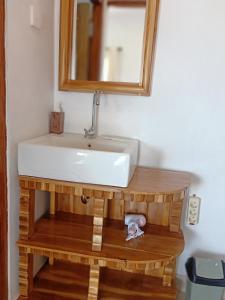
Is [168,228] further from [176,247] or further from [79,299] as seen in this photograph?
[79,299]

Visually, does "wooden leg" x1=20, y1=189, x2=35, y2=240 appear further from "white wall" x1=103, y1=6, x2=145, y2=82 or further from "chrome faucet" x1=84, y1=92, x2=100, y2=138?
"white wall" x1=103, y1=6, x2=145, y2=82

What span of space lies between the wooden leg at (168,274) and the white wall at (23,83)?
771 mm

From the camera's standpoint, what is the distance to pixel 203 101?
4.95 ft

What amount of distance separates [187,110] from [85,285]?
1.08m

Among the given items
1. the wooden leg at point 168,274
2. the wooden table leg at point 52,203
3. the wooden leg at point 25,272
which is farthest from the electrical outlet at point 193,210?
the wooden leg at point 25,272

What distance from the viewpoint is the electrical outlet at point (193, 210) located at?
1.60m

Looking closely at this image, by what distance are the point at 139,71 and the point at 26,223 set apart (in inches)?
37.1

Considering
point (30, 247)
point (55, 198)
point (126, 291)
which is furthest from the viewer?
point (55, 198)

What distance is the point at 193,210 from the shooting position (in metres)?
1.62

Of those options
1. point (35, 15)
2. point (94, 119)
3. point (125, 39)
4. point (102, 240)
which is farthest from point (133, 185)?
point (35, 15)

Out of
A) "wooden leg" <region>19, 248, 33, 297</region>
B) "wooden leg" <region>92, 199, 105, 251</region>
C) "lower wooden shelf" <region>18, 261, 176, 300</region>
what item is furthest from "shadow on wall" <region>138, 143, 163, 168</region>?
"wooden leg" <region>19, 248, 33, 297</region>

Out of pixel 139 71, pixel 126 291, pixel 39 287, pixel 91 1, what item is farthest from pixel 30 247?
pixel 91 1

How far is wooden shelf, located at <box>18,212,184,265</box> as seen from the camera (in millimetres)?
1321

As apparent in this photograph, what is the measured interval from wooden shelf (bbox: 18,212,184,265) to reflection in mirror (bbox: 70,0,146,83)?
79 centimetres
